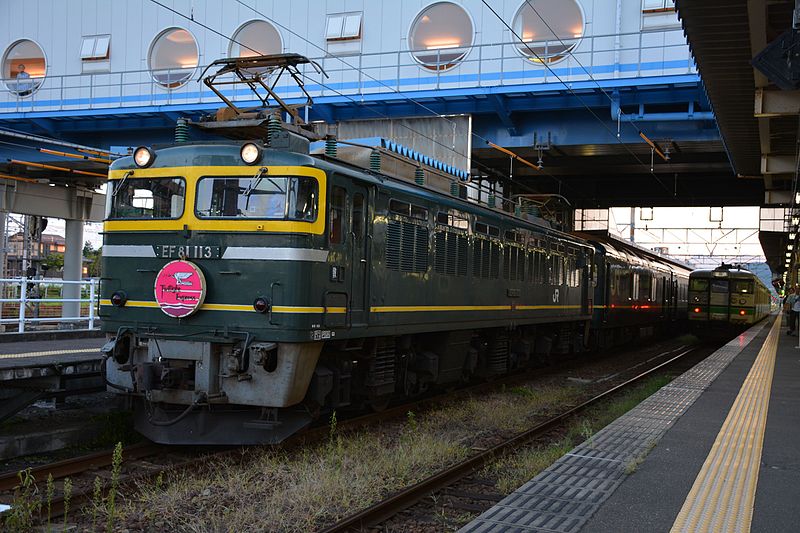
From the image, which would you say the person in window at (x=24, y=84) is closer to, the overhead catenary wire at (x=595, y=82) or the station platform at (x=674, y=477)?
the overhead catenary wire at (x=595, y=82)

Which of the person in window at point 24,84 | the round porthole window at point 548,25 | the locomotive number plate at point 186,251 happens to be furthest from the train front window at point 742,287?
the person in window at point 24,84

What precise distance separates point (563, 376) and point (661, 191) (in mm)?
17926

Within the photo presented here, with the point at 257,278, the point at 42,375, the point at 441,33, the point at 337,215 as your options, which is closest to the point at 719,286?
the point at 441,33

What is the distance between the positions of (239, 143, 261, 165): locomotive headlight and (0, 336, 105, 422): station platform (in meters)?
3.53

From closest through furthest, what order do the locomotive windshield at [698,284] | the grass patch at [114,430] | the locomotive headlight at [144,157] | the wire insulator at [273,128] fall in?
the wire insulator at [273,128]
the locomotive headlight at [144,157]
the grass patch at [114,430]
the locomotive windshield at [698,284]

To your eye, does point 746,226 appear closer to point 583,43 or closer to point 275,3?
point 583,43

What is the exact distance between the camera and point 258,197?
29.0 feet

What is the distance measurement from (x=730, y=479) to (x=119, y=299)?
6829mm

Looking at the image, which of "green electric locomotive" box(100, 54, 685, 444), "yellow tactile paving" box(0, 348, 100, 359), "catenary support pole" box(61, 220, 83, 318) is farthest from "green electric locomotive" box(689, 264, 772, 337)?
"catenary support pole" box(61, 220, 83, 318)

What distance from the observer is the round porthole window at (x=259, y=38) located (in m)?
25.5

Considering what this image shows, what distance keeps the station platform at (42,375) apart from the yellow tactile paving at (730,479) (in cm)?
736

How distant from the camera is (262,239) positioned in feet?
28.6

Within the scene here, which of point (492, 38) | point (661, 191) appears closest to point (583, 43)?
point (492, 38)

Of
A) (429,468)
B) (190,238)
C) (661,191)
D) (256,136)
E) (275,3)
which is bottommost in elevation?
(429,468)
